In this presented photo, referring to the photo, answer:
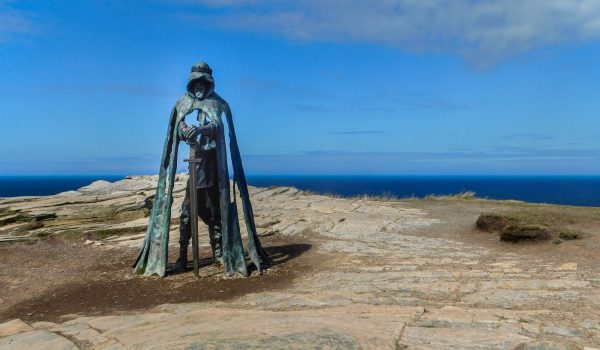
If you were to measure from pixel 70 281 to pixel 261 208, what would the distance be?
8.72 m

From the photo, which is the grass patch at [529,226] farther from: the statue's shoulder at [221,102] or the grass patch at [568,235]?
→ the statue's shoulder at [221,102]

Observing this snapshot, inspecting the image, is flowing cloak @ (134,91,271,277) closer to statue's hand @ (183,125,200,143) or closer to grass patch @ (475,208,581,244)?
statue's hand @ (183,125,200,143)

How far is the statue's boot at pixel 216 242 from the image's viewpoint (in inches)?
355

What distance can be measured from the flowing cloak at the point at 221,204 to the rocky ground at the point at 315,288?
35cm

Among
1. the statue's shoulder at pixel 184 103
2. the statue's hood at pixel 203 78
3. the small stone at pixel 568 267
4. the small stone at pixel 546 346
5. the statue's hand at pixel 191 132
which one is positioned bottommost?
the small stone at pixel 546 346

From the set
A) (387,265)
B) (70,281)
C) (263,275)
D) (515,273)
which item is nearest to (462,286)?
(515,273)

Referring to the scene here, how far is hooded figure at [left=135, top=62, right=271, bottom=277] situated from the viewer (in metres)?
8.43

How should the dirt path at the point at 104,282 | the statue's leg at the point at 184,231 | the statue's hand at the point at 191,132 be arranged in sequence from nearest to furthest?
the dirt path at the point at 104,282 → the statue's hand at the point at 191,132 → the statue's leg at the point at 184,231

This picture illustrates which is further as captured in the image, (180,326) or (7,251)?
(7,251)

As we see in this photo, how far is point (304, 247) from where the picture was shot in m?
10.9

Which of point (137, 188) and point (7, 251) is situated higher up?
point (137, 188)

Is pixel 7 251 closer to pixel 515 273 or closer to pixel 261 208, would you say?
pixel 261 208

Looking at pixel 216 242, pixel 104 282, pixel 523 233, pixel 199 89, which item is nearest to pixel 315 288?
pixel 216 242

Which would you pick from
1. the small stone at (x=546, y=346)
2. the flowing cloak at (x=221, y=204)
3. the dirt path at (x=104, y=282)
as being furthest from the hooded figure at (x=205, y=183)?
the small stone at (x=546, y=346)
